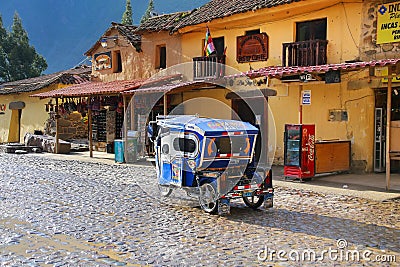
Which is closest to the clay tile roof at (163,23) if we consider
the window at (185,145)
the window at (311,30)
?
the window at (311,30)

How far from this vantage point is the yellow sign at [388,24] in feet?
42.4

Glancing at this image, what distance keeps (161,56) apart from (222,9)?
13.8 ft

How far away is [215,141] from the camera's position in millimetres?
8461

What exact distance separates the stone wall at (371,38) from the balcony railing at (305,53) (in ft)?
3.82

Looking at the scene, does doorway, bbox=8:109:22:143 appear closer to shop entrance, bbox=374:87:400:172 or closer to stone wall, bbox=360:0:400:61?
stone wall, bbox=360:0:400:61

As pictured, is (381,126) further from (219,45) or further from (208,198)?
(208,198)

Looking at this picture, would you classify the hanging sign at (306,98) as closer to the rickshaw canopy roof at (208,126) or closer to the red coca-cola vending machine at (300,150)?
the red coca-cola vending machine at (300,150)

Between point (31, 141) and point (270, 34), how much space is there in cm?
1349

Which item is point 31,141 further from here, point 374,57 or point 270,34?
point 374,57

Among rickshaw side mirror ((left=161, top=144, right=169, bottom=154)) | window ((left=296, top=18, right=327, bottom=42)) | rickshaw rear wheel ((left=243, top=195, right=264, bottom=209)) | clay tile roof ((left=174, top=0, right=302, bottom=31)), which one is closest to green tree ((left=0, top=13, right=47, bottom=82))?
clay tile roof ((left=174, top=0, right=302, bottom=31))

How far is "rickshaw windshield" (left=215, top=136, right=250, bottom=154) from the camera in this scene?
8547 millimetres

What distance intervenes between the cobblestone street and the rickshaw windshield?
115 centimetres

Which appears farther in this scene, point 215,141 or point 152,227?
point 215,141

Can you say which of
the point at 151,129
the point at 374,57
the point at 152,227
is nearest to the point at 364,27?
the point at 374,57
